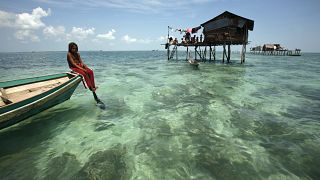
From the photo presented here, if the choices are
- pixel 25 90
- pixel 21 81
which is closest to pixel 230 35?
pixel 21 81

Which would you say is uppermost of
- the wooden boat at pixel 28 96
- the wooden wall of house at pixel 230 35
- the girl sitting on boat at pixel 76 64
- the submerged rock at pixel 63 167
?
the wooden wall of house at pixel 230 35

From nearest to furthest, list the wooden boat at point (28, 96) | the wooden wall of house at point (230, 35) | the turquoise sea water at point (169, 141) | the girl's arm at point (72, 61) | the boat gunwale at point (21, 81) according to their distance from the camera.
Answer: the turquoise sea water at point (169, 141), the wooden boat at point (28, 96), the boat gunwale at point (21, 81), the girl's arm at point (72, 61), the wooden wall of house at point (230, 35)

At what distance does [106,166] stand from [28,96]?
16.2 feet

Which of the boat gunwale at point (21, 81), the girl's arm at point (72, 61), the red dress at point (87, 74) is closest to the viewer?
the boat gunwale at point (21, 81)

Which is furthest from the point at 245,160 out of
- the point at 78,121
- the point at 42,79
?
the point at 42,79

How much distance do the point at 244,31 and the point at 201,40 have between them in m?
6.69

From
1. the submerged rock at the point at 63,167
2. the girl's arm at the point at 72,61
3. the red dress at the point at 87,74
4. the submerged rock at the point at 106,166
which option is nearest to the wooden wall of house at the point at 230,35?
the red dress at the point at 87,74

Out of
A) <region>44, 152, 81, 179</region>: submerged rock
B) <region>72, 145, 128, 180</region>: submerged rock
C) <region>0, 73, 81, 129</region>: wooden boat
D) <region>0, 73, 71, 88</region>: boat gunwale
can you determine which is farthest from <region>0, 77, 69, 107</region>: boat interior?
<region>72, 145, 128, 180</region>: submerged rock

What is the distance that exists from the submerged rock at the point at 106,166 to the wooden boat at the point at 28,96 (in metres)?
2.78

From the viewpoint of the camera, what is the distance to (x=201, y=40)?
33.8 m

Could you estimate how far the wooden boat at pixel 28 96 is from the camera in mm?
5930

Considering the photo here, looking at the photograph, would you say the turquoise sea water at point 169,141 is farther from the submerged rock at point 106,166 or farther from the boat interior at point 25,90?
the boat interior at point 25,90

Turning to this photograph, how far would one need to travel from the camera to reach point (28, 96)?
779cm

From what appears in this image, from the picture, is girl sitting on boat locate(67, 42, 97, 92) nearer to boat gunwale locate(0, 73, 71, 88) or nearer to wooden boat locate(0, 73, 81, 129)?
wooden boat locate(0, 73, 81, 129)
